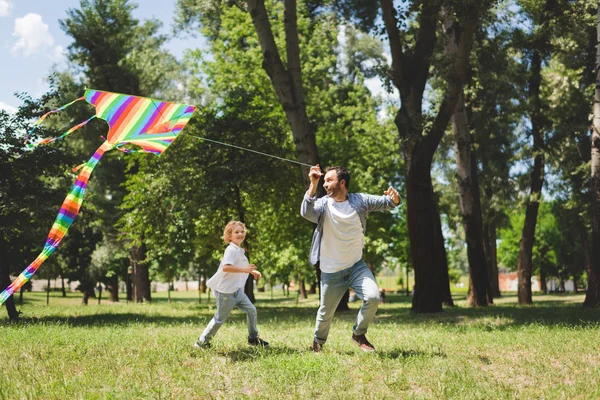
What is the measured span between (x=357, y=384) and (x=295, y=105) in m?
11.5

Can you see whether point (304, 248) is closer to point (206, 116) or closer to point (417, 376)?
point (206, 116)

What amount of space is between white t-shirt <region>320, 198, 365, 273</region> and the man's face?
0.44ft

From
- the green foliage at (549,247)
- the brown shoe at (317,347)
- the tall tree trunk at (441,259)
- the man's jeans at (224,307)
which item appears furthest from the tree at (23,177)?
the green foliage at (549,247)

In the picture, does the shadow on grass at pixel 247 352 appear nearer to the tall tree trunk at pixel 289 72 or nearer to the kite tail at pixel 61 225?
the kite tail at pixel 61 225

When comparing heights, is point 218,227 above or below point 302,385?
above

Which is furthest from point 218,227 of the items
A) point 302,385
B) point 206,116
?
point 302,385

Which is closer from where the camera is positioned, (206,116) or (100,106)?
(100,106)

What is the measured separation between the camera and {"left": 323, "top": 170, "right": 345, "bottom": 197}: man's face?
7.55 metres

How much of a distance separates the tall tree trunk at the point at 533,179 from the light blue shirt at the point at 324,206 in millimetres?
16698

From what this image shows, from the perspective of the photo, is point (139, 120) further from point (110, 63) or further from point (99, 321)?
point (110, 63)

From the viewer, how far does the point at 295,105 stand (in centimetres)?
1655

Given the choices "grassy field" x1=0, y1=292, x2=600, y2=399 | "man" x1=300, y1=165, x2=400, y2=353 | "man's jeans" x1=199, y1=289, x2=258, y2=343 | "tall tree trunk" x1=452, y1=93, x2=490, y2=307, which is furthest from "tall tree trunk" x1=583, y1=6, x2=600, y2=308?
"man's jeans" x1=199, y1=289, x2=258, y2=343

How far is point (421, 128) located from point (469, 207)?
588 cm

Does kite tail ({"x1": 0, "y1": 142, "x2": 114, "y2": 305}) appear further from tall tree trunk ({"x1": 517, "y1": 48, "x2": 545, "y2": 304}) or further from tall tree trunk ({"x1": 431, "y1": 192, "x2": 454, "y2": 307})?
tall tree trunk ({"x1": 517, "y1": 48, "x2": 545, "y2": 304})
